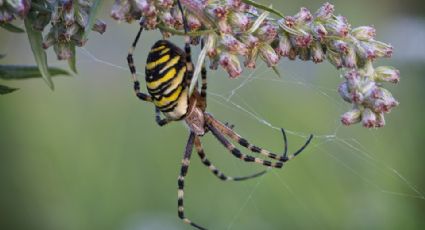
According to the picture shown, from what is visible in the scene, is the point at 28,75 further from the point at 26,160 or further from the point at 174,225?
the point at 26,160

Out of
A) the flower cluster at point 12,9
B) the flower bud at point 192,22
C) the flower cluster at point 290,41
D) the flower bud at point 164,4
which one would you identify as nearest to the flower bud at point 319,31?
the flower cluster at point 290,41

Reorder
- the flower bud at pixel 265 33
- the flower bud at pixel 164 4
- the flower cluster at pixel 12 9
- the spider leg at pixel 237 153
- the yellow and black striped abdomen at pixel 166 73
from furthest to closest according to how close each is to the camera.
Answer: the spider leg at pixel 237 153, the yellow and black striped abdomen at pixel 166 73, the flower bud at pixel 265 33, the flower bud at pixel 164 4, the flower cluster at pixel 12 9

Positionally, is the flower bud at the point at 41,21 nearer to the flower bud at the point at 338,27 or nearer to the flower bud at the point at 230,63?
the flower bud at the point at 230,63

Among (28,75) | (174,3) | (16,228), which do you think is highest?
(174,3)

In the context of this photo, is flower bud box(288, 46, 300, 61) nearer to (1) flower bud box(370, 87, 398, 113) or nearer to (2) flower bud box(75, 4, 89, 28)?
(1) flower bud box(370, 87, 398, 113)

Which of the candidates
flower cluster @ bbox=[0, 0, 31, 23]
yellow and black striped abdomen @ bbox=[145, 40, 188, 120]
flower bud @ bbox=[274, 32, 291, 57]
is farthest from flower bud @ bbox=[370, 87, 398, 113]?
flower cluster @ bbox=[0, 0, 31, 23]

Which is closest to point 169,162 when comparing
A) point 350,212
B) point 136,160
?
point 136,160
